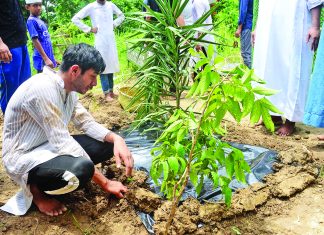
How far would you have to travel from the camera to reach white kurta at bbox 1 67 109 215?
7.03ft

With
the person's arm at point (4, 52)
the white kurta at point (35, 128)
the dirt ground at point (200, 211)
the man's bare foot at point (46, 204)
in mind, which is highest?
the person's arm at point (4, 52)

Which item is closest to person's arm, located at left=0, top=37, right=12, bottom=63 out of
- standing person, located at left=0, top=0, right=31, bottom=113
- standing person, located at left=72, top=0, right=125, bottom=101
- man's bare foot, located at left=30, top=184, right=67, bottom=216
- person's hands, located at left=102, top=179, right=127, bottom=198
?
standing person, located at left=0, top=0, right=31, bottom=113

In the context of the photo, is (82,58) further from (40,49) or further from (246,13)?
(246,13)

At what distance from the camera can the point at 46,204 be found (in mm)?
2354

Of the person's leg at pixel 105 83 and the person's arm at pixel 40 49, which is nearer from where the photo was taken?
the person's arm at pixel 40 49

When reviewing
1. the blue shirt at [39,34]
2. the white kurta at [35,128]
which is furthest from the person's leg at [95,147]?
the blue shirt at [39,34]

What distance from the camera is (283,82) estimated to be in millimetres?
3738

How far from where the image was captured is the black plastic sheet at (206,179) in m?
2.53

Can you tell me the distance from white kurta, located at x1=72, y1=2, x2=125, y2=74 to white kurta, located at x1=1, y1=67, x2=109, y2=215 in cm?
277

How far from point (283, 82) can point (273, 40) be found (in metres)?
0.42

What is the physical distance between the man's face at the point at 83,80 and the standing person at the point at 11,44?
1.24 meters

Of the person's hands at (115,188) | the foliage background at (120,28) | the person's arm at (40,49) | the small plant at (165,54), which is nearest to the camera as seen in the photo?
the person's hands at (115,188)

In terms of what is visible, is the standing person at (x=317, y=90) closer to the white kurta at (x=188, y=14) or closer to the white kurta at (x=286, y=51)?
the white kurta at (x=286, y=51)

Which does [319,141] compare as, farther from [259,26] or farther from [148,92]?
[148,92]
